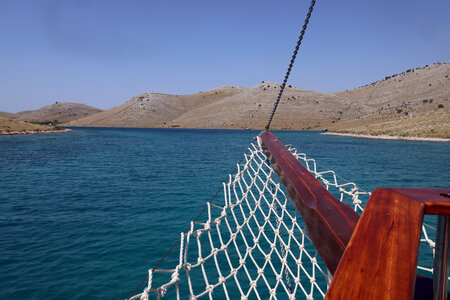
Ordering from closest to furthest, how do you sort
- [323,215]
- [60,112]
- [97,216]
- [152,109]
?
[323,215] < [97,216] < [152,109] < [60,112]

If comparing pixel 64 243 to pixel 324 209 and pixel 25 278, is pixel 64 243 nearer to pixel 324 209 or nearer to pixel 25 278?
pixel 25 278

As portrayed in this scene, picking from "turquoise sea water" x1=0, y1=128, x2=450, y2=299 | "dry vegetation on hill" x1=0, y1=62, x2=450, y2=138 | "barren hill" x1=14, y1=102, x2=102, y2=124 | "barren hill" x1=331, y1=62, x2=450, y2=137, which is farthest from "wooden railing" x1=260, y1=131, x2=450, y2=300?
Result: "barren hill" x1=14, y1=102, x2=102, y2=124

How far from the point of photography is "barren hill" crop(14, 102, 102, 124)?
16225cm

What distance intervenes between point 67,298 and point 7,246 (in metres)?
3.23

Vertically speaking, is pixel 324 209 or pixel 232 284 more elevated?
pixel 324 209

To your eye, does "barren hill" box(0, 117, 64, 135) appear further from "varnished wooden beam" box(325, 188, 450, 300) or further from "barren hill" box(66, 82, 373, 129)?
"varnished wooden beam" box(325, 188, 450, 300)

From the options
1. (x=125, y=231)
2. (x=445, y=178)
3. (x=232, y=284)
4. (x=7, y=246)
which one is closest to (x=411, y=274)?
(x=232, y=284)

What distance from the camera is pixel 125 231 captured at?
7.97 m

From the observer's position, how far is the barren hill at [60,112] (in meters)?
162

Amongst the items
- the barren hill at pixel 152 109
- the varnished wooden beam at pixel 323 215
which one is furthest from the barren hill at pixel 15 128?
the barren hill at pixel 152 109

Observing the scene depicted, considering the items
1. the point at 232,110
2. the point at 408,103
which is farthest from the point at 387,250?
the point at 232,110

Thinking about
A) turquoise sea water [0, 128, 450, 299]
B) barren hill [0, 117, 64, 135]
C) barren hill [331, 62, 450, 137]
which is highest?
barren hill [331, 62, 450, 137]

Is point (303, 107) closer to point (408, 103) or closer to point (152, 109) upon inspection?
point (408, 103)

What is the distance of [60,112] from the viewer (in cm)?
16888
